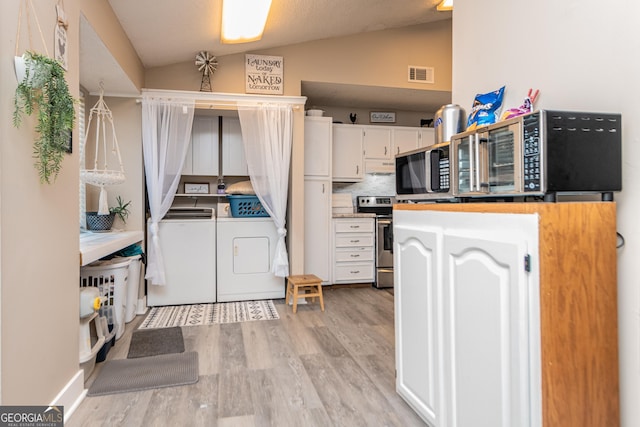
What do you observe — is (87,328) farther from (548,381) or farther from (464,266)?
(548,381)

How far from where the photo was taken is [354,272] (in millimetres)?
4895

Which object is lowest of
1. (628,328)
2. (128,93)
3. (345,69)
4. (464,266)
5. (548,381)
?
(548,381)

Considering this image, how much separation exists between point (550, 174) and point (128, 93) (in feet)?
12.2

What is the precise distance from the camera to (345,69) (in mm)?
4344

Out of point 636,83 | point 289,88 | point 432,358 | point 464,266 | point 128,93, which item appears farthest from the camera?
point 289,88

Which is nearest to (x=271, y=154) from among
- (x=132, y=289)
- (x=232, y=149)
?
(x=232, y=149)

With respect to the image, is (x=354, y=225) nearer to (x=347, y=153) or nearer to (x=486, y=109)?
(x=347, y=153)

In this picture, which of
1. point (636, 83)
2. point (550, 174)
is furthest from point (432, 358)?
point (636, 83)

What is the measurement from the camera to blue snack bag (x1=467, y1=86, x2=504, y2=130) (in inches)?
69.6

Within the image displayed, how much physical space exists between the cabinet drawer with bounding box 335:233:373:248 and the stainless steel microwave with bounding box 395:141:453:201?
263cm

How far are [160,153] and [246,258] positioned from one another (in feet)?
4.56

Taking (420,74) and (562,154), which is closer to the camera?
(562,154)

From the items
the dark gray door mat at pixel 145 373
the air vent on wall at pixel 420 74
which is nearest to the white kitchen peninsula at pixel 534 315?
the dark gray door mat at pixel 145 373

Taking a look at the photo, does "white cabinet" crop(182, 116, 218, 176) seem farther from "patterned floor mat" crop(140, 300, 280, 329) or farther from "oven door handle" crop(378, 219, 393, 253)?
"oven door handle" crop(378, 219, 393, 253)
